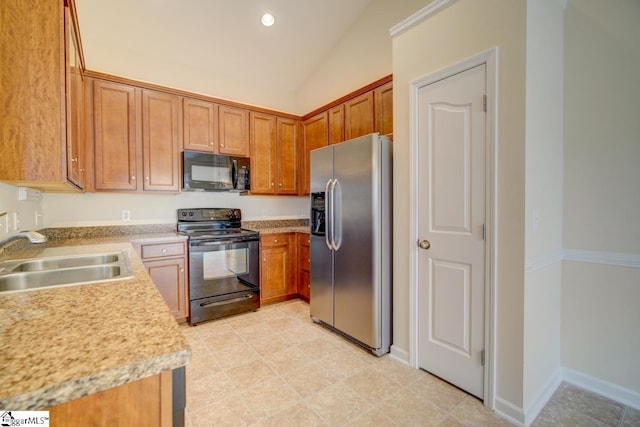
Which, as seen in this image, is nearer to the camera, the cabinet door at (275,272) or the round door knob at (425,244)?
the round door knob at (425,244)

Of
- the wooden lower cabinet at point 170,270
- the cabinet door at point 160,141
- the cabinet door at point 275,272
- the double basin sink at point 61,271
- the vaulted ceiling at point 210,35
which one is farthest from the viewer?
the cabinet door at point 275,272

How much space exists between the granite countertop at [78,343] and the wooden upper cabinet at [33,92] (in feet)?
1.82

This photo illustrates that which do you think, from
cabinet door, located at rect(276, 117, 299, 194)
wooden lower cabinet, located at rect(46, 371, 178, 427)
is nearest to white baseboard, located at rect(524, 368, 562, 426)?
wooden lower cabinet, located at rect(46, 371, 178, 427)

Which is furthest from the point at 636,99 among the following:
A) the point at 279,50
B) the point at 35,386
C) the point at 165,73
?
the point at 165,73

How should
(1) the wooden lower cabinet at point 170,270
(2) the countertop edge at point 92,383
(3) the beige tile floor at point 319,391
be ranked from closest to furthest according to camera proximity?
1. (2) the countertop edge at point 92,383
2. (3) the beige tile floor at point 319,391
3. (1) the wooden lower cabinet at point 170,270

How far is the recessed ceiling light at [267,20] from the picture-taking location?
3.20 meters

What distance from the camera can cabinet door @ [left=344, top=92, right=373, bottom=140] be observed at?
307 centimetres

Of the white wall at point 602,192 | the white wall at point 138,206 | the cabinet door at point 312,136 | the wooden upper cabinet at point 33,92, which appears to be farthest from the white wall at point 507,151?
the white wall at point 138,206

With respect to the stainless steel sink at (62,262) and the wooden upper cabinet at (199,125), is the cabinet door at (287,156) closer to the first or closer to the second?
the wooden upper cabinet at (199,125)

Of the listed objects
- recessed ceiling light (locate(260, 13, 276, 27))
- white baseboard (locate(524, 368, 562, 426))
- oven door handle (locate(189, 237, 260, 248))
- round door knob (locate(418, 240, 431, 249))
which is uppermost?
recessed ceiling light (locate(260, 13, 276, 27))

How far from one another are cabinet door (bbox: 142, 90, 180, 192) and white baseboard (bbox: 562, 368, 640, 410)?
3857mm

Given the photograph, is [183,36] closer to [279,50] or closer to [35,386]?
[279,50]

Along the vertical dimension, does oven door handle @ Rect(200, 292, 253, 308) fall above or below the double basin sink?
below

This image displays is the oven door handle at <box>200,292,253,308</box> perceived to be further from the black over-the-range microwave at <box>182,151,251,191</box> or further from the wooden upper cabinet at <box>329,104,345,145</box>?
the wooden upper cabinet at <box>329,104,345,145</box>
